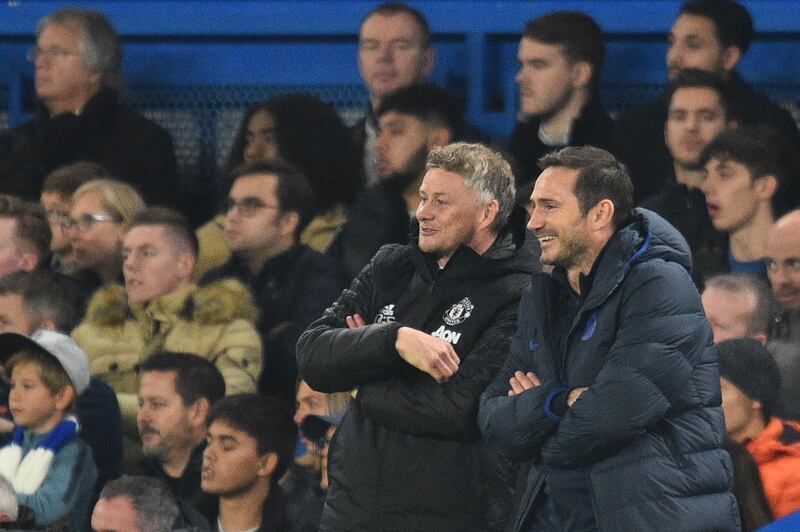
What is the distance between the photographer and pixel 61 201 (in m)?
8.59

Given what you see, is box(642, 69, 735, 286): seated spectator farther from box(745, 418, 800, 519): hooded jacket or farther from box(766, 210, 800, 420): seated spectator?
box(745, 418, 800, 519): hooded jacket

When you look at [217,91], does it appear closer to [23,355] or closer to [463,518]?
[23,355]

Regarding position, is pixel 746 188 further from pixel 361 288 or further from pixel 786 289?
pixel 361 288

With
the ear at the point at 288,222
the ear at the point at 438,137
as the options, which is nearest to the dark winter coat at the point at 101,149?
the ear at the point at 288,222

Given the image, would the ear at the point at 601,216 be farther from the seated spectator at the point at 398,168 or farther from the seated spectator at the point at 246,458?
the seated spectator at the point at 398,168

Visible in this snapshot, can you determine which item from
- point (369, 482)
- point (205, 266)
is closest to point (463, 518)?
point (369, 482)

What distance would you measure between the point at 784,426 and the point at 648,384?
1.34m

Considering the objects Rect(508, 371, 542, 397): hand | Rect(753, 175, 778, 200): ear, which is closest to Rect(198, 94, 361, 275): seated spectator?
Rect(753, 175, 778, 200): ear

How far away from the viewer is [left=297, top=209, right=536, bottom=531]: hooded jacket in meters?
5.46

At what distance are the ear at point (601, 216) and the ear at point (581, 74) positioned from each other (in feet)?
9.92

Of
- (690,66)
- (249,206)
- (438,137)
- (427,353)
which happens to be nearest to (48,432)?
(249,206)

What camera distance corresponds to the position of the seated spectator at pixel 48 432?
6.93 m

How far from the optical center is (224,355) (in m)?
7.48

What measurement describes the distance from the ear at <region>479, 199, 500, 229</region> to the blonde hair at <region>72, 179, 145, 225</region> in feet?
9.79
